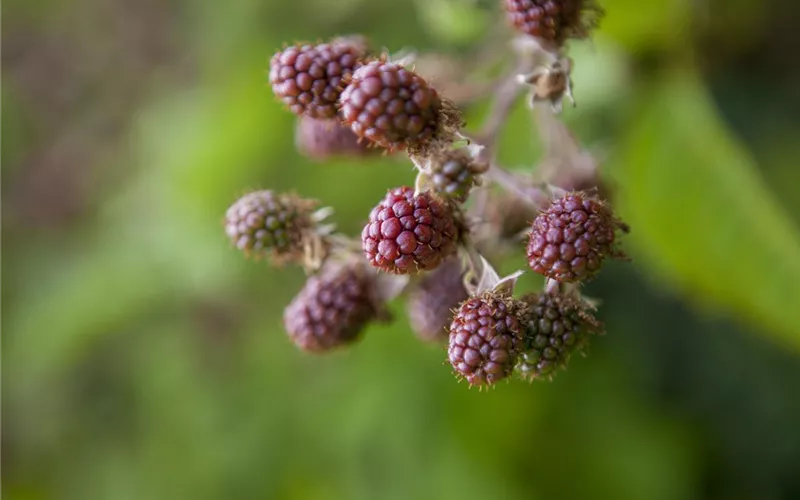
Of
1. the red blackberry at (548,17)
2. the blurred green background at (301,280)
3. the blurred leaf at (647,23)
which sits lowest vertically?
the blurred green background at (301,280)

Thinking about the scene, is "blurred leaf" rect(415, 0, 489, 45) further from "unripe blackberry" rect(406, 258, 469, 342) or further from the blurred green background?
"unripe blackberry" rect(406, 258, 469, 342)

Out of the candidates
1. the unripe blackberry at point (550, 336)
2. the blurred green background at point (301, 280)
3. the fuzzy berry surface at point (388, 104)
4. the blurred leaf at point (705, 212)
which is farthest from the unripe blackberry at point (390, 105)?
the blurred leaf at point (705, 212)

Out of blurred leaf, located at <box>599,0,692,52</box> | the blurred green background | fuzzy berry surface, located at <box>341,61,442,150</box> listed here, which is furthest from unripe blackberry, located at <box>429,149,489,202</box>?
Answer: blurred leaf, located at <box>599,0,692,52</box>

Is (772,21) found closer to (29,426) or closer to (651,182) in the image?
(651,182)

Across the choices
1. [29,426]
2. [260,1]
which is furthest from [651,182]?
[29,426]

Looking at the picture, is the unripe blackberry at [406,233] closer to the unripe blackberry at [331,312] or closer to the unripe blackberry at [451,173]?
the unripe blackberry at [451,173]

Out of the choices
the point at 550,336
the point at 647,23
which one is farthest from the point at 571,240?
the point at 647,23
